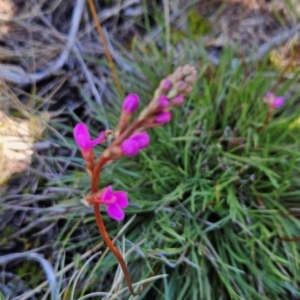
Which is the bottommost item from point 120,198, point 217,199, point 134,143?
point 217,199

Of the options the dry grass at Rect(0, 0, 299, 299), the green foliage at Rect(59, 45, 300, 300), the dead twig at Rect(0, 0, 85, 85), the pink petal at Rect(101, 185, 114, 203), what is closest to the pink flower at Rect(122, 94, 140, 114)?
the pink petal at Rect(101, 185, 114, 203)

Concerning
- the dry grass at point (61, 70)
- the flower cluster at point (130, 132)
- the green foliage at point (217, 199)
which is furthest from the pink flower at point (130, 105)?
the dry grass at point (61, 70)

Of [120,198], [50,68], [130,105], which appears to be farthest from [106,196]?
[50,68]

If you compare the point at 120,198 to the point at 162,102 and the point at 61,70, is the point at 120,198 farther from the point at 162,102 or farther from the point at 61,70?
the point at 61,70

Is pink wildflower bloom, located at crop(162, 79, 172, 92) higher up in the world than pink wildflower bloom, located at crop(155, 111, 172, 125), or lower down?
higher up

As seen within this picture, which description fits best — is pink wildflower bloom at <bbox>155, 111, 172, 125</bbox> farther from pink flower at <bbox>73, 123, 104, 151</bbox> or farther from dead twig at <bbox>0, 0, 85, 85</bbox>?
dead twig at <bbox>0, 0, 85, 85</bbox>

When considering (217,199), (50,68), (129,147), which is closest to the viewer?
(129,147)

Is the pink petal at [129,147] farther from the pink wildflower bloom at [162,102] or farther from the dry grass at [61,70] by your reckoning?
the dry grass at [61,70]

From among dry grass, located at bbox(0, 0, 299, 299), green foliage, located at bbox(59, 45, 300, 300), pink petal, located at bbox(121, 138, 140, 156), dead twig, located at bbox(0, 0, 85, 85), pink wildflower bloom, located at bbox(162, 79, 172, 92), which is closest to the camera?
pink petal, located at bbox(121, 138, 140, 156)

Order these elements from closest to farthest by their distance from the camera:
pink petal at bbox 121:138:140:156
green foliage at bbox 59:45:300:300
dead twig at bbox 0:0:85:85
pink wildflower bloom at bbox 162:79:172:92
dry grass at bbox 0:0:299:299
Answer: pink petal at bbox 121:138:140:156, pink wildflower bloom at bbox 162:79:172:92, green foliage at bbox 59:45:300:300, dry grass at bbox 0:0:299:299, dead twig at bbox 0:0:85:85

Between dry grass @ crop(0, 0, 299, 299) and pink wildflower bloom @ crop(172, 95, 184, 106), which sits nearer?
pink wildflower bloom @ crop(172, 95, 184, 106)
